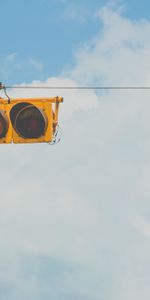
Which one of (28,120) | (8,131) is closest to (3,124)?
(8,131)

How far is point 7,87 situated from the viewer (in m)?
11.4

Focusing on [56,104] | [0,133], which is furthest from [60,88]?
[0,133]

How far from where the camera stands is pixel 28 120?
1094 cm

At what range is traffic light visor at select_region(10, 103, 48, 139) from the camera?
10.8 meters

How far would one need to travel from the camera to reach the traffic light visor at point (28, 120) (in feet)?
35.4

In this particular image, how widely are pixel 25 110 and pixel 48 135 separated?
499mm

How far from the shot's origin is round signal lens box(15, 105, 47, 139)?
1079 centimetres

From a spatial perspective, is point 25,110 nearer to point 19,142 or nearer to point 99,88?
point 19,142

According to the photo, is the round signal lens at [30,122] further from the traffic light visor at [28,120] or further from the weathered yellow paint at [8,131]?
the weathered yellow paint at [8,131]

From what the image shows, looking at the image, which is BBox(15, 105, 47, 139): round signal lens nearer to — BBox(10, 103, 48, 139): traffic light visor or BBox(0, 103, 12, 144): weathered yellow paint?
BBox(10, 103, 48, 139): traffic light visor

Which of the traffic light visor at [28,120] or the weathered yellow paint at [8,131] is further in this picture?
the weathered yellow paint at [8,131]

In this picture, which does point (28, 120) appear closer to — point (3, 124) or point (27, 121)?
point (27, 121)

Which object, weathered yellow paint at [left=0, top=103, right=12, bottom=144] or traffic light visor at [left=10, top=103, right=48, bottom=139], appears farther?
weathered yellow paint at [left=0, top=103, right=12, bottom=144]

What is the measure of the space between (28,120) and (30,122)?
0.14ft
